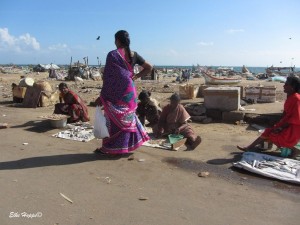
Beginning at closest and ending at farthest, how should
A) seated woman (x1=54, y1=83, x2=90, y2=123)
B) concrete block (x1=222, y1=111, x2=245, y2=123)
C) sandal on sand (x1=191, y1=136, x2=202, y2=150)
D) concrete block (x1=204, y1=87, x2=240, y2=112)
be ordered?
sandal on sand (x1=191, y1=136, x2=202, y2=150), seated woman (x1=54, y1=83, x2=90, y2=123), concrete block (x1=222, y1=111, x2=245, y2=123), concrete block (x1=204, y1=87, x2=240, y2=112)

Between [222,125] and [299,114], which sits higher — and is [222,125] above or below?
below

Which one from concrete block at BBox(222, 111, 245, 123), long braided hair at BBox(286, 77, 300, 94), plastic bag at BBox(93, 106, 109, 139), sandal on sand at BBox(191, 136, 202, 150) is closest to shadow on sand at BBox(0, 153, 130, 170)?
plastic bag at BBox(93, 106, 109, 139)

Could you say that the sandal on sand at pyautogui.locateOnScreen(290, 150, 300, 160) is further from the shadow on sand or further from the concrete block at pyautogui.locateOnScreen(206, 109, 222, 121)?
the concrete block at pyautogui.locateOnScreen(206, 109, 222, 121)

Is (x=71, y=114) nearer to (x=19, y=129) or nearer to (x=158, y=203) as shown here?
(x=19, y=129)

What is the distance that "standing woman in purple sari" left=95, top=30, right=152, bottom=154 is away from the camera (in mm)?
5203

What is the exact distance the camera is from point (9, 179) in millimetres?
4406

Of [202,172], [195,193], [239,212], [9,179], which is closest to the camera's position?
[239,212]

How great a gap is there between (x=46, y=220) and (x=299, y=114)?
13.3ft

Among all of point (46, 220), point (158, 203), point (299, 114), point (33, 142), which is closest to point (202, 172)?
point (158, 203)

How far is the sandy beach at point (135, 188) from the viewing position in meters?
3.46

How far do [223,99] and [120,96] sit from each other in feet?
14.5

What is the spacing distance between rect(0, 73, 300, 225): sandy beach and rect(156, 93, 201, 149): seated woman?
1.33ft

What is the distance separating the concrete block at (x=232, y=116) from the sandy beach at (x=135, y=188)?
2318 mm

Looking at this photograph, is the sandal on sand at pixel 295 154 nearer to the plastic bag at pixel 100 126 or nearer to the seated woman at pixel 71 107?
the plastic bag at pixel 100 126
